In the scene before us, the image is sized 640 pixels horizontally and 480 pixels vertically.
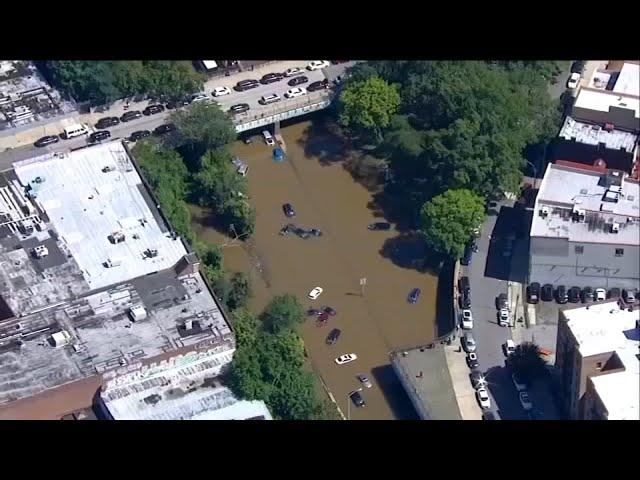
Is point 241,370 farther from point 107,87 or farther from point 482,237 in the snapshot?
point 107,87

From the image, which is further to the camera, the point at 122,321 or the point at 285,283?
the point at 285,283

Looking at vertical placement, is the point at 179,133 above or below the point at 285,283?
above

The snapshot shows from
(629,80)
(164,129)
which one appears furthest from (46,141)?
(629,80)

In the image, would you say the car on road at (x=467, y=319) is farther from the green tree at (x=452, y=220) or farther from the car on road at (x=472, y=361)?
the green tree at (x=452, y=220)

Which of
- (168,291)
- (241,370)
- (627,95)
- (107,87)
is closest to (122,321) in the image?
(168,291)

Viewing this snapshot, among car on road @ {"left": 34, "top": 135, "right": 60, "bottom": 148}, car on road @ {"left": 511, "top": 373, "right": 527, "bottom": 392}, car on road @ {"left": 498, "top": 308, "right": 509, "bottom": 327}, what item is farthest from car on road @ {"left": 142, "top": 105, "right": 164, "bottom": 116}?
car on road @ {"left": 511, "top": 373, "right": 527, "bottom": 392}

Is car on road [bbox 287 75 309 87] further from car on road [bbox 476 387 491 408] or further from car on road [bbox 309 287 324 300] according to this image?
car on road [bbox 476 387 491 408]

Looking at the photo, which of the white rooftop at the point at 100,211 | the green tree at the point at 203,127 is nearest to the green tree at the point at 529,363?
the white rooftop at the point at 100,211

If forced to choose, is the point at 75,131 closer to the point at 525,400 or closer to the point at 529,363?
the point at 529,363
